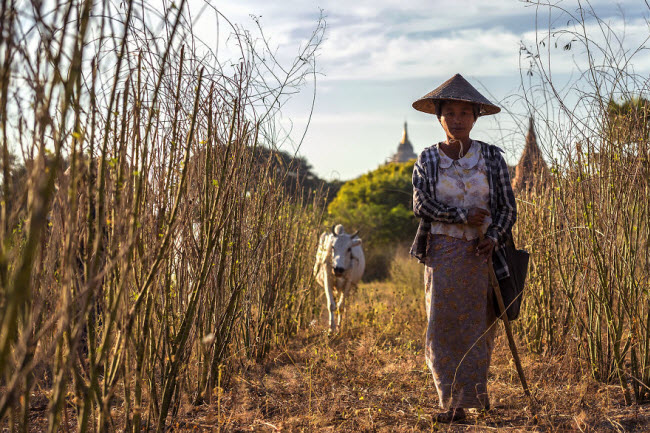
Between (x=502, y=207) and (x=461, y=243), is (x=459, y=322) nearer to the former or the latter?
(x=461, y=243)

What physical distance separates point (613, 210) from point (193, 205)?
2.36 meters

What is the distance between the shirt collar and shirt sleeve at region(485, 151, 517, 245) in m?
0.13

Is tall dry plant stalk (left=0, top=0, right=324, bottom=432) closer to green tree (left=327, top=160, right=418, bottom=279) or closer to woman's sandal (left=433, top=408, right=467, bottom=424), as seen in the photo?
Answer: woman's sandal (left=433, top=408, right=467, bottom=424)

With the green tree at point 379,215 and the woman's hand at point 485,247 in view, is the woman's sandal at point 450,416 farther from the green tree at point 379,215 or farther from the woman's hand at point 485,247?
the green tree at point 379,215

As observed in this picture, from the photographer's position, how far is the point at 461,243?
341cm

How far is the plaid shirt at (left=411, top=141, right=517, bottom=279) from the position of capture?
3377 mm

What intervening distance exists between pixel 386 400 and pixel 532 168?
2.52m

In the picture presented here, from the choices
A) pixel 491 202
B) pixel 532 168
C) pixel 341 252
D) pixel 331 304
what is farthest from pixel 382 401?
pixel 341 252

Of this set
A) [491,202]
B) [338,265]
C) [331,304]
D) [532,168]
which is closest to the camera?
[491,202]

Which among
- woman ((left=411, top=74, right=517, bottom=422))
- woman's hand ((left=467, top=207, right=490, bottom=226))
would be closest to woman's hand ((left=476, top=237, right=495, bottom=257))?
woman ((left=411, top=74, right=517, bottom=422))

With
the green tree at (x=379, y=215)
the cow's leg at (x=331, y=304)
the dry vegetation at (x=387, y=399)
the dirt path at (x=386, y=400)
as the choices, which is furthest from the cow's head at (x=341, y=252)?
the green tree at (x=379, y=215)

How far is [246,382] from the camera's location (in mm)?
4043

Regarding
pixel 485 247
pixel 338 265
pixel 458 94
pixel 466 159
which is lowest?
pixel 338 265

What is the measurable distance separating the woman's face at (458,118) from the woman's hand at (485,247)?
0.62 metres
